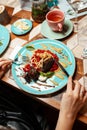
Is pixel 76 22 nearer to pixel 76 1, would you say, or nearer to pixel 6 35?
pixel 76 1

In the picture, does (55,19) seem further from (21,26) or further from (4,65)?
(4,65)

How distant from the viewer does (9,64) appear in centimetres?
94

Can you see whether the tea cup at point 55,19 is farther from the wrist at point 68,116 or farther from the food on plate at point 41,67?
the wrist at point 68,116

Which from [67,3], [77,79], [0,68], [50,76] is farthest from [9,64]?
[67,3]

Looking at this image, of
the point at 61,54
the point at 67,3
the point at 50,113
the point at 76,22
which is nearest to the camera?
the point at 61,54

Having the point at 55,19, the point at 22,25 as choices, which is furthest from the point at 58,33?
the point at 22,25

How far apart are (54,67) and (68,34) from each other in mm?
198

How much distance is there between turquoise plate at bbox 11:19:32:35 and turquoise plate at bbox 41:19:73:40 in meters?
0.08

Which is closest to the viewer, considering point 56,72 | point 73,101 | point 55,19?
point 73,101

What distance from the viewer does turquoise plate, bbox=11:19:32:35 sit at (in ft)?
3.49

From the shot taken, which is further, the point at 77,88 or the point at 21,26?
the point at 21,26

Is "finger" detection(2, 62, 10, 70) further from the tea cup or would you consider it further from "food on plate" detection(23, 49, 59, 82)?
the tea cup

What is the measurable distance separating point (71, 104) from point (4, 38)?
19.9 inches

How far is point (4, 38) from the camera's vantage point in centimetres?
107
